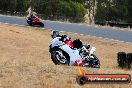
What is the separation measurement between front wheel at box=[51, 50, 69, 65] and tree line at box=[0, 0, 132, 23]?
187 feet

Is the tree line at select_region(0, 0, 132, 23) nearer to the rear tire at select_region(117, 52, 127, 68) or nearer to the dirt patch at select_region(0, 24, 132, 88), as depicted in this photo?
the dirt patch at select_region(0, 24, 132, 88)

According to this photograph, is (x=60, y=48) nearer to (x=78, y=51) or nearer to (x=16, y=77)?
(x=78, y=51)

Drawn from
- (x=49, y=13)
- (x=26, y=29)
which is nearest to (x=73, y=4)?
(x=49, y=13)

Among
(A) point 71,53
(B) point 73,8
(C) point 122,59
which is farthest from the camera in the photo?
(B) point 73,8

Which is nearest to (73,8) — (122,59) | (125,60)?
(122,59)

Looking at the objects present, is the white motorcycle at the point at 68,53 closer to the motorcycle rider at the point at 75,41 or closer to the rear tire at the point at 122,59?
the motorcycle rider at the point at 75,41

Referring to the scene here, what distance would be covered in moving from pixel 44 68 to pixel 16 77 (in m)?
1.50

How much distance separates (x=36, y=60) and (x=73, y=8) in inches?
2279

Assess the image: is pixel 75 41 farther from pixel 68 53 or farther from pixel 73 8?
pixel 73 8

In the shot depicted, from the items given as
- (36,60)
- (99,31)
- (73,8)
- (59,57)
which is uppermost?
(59,57)

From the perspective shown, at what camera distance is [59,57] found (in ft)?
55.4

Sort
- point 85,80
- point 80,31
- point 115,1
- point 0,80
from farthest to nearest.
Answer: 1. point 115,1
2. point 80,31
3. point 0,80
4. point 85,80

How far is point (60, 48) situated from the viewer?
16672 millimetres

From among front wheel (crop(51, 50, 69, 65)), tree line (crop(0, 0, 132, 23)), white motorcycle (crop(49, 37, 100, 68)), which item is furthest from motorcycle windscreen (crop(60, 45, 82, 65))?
tree line (crop(0, 0, 132, 23))
